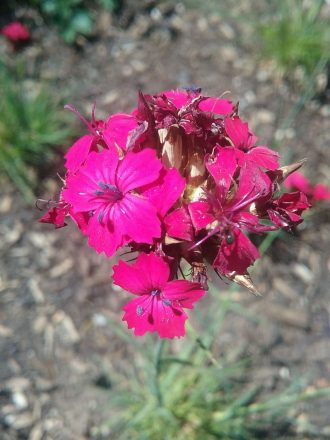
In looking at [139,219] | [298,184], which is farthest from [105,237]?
[298,184]

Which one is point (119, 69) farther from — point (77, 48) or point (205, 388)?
point (205, 388)

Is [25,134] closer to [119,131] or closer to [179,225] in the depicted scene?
[119,131]

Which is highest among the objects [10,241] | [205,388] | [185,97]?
[185,97]

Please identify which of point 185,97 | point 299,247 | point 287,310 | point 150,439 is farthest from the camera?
point 299,247

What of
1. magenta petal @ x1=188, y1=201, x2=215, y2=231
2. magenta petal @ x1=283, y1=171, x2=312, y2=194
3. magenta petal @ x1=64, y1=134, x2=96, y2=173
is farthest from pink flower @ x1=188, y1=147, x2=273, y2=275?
magenta petal @ x1=283, y1=171, x2=312, y2=194

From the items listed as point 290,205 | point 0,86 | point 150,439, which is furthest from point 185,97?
point 0,86

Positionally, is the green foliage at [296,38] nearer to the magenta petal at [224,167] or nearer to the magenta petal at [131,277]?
the magenta petal at [224,167]

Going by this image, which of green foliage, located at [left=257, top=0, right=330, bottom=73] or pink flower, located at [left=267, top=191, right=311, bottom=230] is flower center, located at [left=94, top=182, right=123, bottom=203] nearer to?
pink flower, located at [left=267, top=191, right=311, bottom=230]
